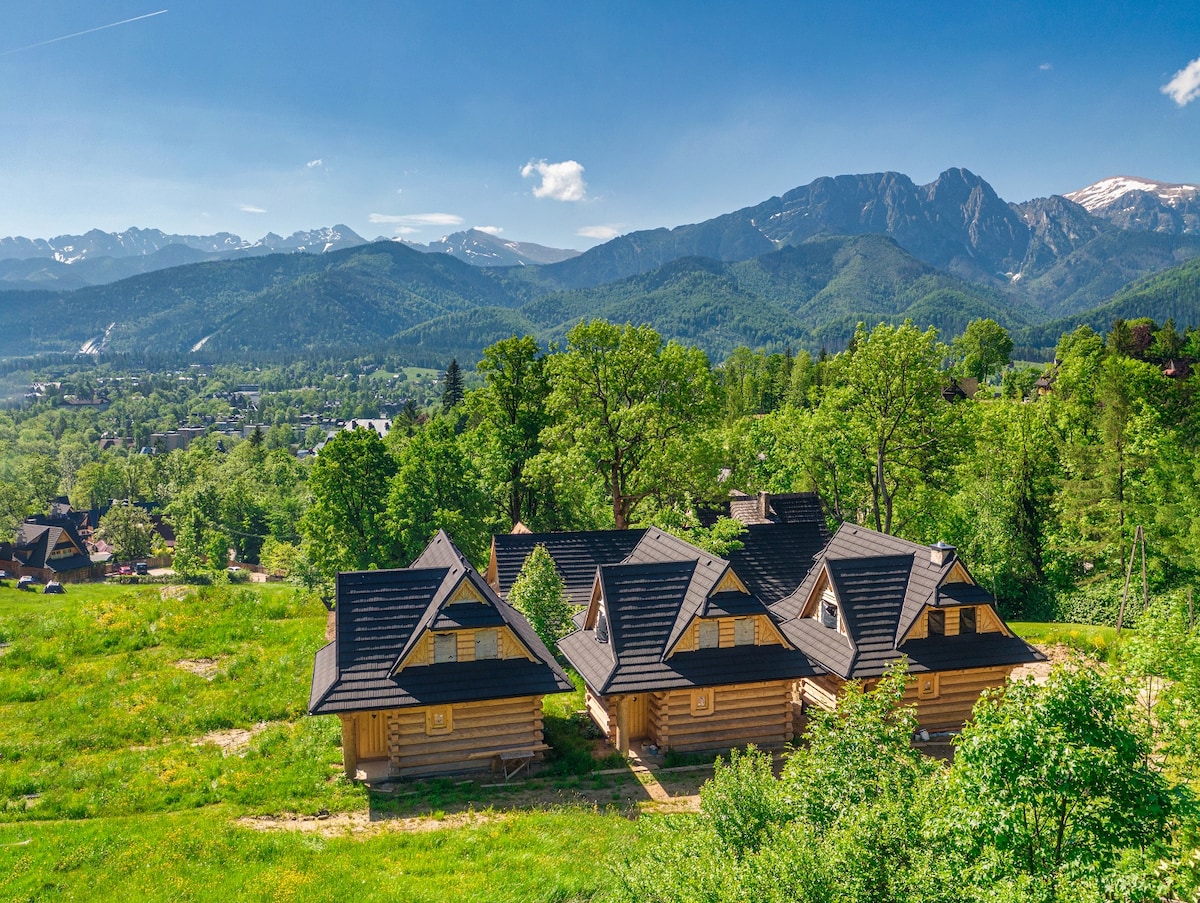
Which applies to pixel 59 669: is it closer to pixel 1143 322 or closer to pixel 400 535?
pixel 400 535

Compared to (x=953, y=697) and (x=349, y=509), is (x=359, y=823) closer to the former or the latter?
(x=953, y=697)

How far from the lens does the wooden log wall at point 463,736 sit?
2214 cm

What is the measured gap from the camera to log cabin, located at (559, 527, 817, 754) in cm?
2398

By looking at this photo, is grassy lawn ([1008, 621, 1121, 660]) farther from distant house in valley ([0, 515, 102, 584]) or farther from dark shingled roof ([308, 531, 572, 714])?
distant house in valley ([0, 515, 102, 584])

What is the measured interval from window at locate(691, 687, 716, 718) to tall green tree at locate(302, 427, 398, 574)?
2719cm

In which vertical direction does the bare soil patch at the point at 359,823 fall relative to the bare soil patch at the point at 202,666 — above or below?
below

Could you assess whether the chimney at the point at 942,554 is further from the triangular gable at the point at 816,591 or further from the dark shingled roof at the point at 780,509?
the dark shingled roof at the point at 780,509

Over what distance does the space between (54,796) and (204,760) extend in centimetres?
352

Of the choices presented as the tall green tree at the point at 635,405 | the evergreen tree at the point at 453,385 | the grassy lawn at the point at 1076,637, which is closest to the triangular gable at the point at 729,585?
the grassy lawn at the point at 1076,637

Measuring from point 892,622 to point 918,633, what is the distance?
864 millimetres

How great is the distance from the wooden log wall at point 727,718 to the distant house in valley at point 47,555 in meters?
96.3

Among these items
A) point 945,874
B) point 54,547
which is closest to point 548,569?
point 945,874

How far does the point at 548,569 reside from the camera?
29.6 meters

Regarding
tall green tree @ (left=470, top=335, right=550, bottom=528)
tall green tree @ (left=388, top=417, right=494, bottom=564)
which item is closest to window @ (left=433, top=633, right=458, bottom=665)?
tall green tree @ (left=388, top=417, right=494, bottom=564)
